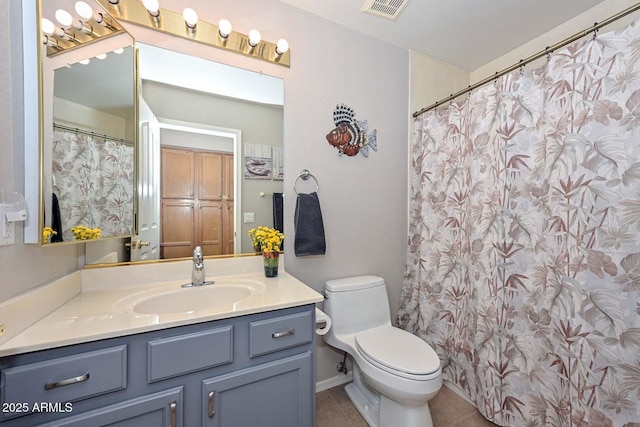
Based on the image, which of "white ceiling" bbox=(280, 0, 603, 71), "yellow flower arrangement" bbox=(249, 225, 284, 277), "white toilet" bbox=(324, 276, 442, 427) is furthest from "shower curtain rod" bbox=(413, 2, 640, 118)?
"yellow flower arrangement" bbox=(249, 225, 284, 277)

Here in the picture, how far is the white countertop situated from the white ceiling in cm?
165

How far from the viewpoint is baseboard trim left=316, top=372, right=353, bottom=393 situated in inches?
67.3

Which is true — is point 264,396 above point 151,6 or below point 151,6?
below

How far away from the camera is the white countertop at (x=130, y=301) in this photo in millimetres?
755

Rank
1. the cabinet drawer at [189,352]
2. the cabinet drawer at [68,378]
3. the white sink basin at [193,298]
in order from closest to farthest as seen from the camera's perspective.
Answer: the cabinet drawer at [68,378] < the cabinet drawer at [189,352] < the white sink basin at [193,298]

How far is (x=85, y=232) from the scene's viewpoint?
1.05 metres

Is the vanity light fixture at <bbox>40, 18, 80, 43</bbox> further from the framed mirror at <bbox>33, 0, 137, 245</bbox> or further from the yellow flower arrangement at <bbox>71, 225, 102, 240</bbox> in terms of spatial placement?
the yellow flower arrangement at <bbox>71, 225, 102, 240</bbox>

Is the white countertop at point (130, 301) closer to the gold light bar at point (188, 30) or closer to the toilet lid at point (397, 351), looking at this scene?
the toilet lid at point (397, 351)

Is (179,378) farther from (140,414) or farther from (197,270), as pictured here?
(197,270)

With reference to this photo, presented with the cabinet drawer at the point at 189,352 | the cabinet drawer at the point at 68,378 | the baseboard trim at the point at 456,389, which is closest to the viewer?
the cabinet drawer at the point at 68,378

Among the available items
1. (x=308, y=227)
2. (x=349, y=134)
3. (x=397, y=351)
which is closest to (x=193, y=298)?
(x=308, y=227)

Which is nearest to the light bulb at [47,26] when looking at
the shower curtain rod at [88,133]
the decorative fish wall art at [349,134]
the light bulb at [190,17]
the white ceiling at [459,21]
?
the shower curtain rod at [88,133]

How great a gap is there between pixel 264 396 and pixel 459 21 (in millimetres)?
2405

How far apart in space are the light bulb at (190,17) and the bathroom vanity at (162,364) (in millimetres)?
1298
